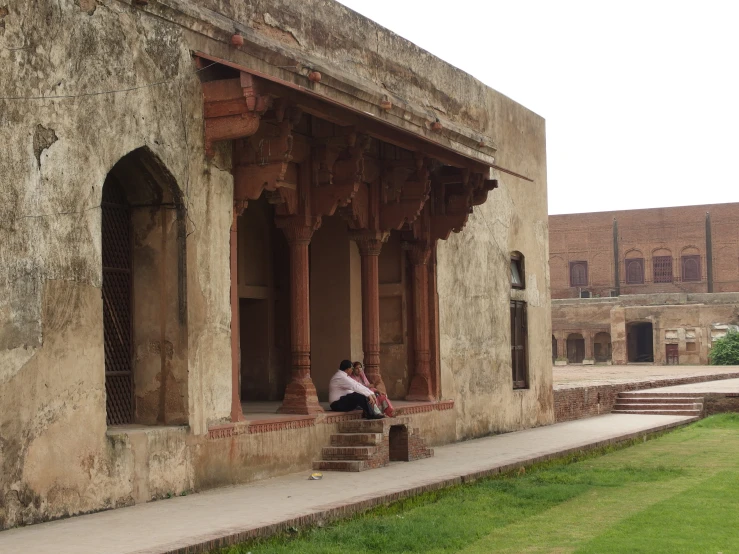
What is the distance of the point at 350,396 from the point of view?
11688 mm

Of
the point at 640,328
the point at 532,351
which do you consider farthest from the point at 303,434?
the point at 640,328

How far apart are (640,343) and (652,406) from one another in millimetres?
33987

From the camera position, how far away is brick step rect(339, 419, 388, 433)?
37.5ft

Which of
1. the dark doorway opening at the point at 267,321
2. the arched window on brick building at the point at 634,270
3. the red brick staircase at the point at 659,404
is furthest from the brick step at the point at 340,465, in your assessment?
the arched window on brick building at the point at 634,270

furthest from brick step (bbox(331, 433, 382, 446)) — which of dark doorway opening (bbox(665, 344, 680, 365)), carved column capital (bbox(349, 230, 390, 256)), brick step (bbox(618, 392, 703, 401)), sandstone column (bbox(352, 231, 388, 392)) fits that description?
dark doorway opening (bbox(665, 344, 680, 365))

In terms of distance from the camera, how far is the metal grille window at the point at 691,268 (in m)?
61.2

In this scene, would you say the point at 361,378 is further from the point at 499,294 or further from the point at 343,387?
the point at 499,294

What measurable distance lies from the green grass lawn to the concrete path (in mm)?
141

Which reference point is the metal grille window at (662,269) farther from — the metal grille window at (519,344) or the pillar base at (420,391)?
the pillar base at (420,391)

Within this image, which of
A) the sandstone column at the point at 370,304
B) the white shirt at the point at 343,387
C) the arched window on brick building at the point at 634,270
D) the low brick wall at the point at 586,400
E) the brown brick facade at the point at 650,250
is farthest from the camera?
the arched window on brick building at the point at 634,270

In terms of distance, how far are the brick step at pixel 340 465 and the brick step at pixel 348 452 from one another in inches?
5.2

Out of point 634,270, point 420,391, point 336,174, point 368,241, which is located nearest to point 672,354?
point 634,270

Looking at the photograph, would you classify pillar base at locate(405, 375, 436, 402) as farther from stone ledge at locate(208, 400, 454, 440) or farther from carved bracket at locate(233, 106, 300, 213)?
carved bracket at locate(233, 106, 300, 213)

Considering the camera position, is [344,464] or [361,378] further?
[361,378]
